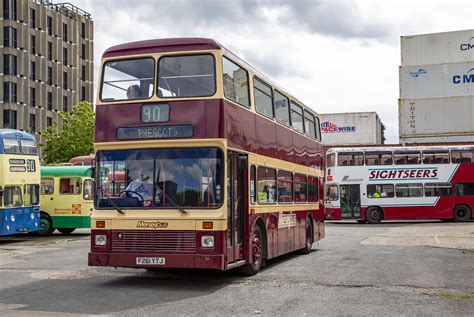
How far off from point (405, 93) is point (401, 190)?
13.2 metres

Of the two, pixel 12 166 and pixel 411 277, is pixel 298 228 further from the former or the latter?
pixel 12 166

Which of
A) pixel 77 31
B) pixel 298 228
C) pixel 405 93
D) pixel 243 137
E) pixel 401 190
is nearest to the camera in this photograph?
pixel 243 137

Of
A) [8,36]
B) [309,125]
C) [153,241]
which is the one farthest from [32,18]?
[153,241]

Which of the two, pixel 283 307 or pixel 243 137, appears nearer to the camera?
pixel 283 307

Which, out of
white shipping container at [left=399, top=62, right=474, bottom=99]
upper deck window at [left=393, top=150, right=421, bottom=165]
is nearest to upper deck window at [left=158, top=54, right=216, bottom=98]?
upper deck window at [left=393, top=150, right=421, bottom=165]

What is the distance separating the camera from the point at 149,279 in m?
12.5

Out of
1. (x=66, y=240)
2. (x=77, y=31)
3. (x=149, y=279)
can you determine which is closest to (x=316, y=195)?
(x=149, y=279)

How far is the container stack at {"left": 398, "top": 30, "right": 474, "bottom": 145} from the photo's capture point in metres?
45.0

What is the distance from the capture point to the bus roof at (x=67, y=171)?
1024 inches

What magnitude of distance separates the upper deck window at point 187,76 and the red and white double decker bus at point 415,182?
24839 mm

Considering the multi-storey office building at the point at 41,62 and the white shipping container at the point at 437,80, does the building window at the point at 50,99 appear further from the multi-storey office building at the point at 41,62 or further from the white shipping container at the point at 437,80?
the white shipping container at the point at 437,80

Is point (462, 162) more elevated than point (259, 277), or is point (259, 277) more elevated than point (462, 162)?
point (462, 162)

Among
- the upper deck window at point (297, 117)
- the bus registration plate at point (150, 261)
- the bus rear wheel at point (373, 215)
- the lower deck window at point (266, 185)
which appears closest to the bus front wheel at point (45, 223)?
the upper deck window at point (297, 117)

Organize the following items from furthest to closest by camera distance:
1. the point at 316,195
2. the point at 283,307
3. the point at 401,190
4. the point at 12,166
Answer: the point at 401,190 → the point at 12,166 → the point at 316,195 → the point at 283,307
